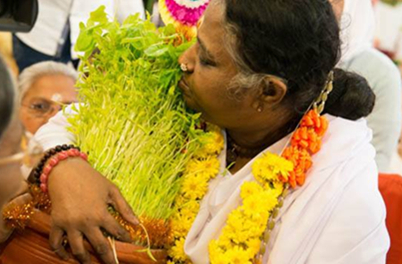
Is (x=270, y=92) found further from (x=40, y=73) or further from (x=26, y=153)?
(x=40, y=73)

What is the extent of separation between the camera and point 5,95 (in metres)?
0.97

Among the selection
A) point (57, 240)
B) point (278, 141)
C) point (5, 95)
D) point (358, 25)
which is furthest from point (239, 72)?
point (358, 25)

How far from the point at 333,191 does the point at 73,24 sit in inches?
85.7

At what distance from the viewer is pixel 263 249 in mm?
1746

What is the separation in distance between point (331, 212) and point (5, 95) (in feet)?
3.18

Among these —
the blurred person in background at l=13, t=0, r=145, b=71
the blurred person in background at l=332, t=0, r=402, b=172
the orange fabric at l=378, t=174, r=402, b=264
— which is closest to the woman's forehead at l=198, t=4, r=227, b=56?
the orange fabric at l=378, t=174, r=402, b=264

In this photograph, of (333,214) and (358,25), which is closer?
(333,214)

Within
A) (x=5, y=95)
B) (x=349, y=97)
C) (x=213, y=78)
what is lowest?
(x=349, y=97)

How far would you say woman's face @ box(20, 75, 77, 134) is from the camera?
2992mm

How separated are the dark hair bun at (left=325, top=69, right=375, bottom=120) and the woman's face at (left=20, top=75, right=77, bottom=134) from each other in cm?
143

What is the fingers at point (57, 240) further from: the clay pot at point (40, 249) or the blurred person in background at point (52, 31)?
the blurred person in background at point (52, 31)

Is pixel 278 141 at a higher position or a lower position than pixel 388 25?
higher

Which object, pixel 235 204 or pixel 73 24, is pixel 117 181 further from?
pixel 73 24

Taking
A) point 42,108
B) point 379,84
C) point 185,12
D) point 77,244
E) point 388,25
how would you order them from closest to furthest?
point 77,244 → point 185,12 → point 42,108 → point 379,84 → point 388,25
